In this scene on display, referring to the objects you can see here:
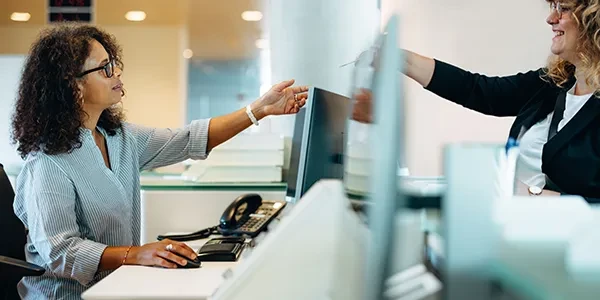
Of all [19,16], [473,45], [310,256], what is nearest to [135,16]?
[19,16]

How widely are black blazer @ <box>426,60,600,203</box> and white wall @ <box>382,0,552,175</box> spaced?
1073 mm

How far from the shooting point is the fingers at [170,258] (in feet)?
5.07

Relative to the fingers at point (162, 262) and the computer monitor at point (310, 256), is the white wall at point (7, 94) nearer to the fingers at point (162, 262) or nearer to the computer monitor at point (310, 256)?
the fingers at point (162, 262)

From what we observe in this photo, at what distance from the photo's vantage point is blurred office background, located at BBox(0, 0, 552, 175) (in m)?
3.09

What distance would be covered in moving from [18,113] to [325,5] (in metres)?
1.82

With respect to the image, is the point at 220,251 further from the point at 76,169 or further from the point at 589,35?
the point at 589,35

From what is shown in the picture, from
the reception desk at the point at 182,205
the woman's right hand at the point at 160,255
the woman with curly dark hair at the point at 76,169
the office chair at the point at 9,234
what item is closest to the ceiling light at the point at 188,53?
the reception desk at the point at 182,205

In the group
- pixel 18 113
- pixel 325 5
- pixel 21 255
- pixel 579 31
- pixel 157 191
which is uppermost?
pixel 325 5

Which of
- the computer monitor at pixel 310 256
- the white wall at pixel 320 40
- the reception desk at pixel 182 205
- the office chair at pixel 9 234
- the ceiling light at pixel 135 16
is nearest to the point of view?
the computer monitor at pixel 310 256

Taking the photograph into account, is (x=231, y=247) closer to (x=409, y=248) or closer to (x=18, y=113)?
(x=18, y=113)

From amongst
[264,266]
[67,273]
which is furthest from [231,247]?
[264,266]

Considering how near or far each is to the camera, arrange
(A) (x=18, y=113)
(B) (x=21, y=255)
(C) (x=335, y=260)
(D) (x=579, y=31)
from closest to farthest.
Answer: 1. (C) (x=335, y=260)
2. (D) (x=579, y=31)
3. (A) (x=18, y=113)
4. (B) (x=21, y=255)

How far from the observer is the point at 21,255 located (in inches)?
82.2

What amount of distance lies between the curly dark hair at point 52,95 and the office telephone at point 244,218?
573mm
